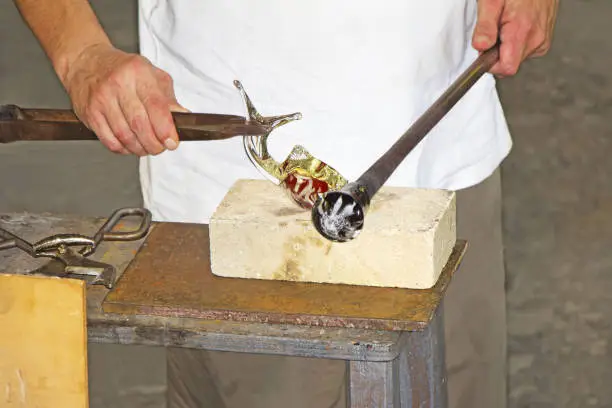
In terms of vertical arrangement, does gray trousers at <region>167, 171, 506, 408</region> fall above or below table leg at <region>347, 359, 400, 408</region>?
above

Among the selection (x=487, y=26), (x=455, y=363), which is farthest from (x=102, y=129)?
(x=455, y=363)

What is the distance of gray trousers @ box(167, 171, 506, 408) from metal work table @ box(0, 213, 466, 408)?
1.41ft

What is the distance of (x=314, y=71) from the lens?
1462 millimetres

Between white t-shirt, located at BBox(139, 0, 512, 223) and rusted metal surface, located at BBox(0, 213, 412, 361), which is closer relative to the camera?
rusted metal surface, located at BBox(0, 213, 412, 361)

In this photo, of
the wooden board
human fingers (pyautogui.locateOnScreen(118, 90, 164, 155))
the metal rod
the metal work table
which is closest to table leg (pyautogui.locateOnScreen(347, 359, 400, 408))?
the metal work table

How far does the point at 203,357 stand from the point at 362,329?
23.9 inches

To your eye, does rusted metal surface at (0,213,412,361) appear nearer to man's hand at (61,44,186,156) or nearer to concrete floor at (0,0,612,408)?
man's hand at (61,44,186,156)

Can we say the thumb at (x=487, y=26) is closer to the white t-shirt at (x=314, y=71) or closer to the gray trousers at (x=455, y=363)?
the white t-shirt at (x=314, y=71)

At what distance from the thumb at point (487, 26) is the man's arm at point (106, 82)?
416 mm

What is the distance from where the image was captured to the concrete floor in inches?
95.8

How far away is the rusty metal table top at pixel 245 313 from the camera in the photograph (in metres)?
1.11

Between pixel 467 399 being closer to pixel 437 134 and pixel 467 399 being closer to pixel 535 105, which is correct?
pixel 437 134

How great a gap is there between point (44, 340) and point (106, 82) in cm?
36

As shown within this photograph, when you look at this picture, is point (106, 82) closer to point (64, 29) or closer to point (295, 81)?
point (64, 29)
